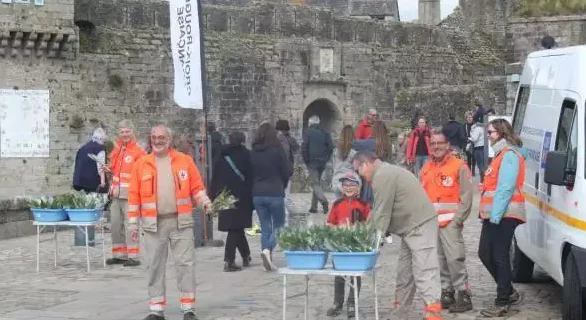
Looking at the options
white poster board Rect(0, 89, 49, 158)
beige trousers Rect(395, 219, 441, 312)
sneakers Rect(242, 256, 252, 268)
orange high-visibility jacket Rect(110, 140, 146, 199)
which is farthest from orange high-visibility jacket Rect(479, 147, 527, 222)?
white poster board Rect(0, 89, 49, 158)

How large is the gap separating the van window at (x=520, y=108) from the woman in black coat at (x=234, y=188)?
3080 millimetres

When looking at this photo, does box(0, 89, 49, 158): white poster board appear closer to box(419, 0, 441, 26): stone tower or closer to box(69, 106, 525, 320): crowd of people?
box(69, 106, 525, 320): crowd of people

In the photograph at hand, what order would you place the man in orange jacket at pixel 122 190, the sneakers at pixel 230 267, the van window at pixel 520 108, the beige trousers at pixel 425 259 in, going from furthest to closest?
the man in orange jacket at pixel 122 190, the sneakers at pixel 230 267, the van window at pixel 520 108, the beige trousers at pixel 425 259

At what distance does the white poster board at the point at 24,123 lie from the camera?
2475 centimetres

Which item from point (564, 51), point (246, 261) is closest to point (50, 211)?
point (246, 261)

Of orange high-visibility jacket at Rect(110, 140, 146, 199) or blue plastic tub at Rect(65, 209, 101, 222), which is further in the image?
orange high-visibility jacket at Rect(110, 140, 146, 199)

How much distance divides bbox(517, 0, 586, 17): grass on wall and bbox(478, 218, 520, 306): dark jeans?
85.7ft

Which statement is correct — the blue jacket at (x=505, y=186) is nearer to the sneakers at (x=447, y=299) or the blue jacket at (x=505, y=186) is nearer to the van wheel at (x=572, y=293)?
the van wheel at (x=572, y=293)

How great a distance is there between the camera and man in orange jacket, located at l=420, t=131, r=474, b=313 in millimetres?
9211

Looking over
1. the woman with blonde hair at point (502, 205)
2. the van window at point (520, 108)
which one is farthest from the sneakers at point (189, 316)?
the van window at point (520, 108)

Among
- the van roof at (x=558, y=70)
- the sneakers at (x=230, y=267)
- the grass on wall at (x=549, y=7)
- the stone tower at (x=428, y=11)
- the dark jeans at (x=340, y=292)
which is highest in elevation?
the stone tower at (x=428, y=11)

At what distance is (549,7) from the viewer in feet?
113

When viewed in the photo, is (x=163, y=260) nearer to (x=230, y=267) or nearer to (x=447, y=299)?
(x=447, y=299)

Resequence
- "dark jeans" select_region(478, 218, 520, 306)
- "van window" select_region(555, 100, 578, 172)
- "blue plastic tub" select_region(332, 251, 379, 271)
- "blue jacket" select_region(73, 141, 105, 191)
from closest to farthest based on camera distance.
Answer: "blue plastic tub" select_region(332, 251, 379, 271) < "van window" select_region(555, 100, 578, 172) < "dark jeans" select_region(478, 218, 520, 306) < "blue jacket" select_region(73, 141, 105, 191)
